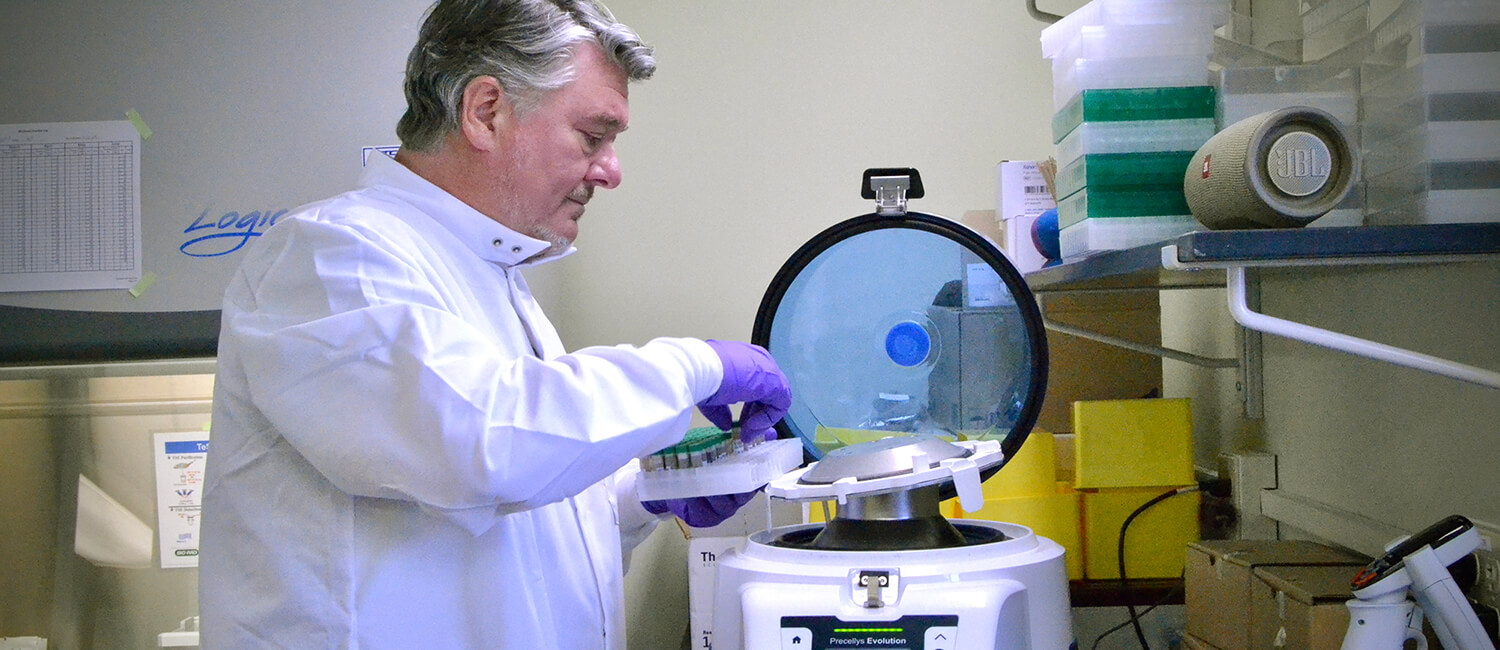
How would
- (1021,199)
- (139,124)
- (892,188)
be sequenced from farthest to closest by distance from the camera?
1. (1021,199)
2. (139,124)
3. (892,188)

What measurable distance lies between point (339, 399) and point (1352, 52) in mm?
1357

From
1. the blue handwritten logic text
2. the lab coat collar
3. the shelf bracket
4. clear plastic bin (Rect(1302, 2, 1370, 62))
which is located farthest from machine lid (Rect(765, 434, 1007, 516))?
the blue handwritten logic text

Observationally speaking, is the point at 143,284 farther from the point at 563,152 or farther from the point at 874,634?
the point at 874,634

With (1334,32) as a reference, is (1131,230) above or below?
below

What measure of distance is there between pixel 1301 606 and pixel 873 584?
61 cm

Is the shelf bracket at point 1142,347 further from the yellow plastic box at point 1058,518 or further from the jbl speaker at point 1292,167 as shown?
the jbl speaker at point 1292,167

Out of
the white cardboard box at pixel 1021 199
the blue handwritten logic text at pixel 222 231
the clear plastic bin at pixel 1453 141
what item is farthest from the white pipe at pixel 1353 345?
the blue handwritten logic text at pixel 222 231

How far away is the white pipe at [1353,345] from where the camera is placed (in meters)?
1.11

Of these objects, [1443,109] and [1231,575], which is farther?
[1231,575]

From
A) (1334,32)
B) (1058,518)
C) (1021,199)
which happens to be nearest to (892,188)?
(1334,32)

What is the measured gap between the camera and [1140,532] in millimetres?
2100

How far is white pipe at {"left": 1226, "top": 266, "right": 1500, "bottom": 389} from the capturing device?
1109mm

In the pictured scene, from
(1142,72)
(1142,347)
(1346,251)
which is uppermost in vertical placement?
(1142,72)

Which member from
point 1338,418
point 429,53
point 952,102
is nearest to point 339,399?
point 429,53
